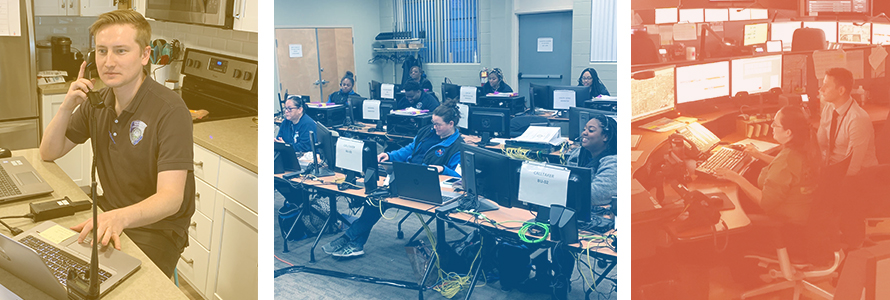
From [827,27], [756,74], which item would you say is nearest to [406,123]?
[756,74]

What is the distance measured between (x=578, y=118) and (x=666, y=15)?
456 mm

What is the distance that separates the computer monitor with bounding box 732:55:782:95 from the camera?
1.83m

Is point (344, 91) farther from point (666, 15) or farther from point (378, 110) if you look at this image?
point (666, 15)

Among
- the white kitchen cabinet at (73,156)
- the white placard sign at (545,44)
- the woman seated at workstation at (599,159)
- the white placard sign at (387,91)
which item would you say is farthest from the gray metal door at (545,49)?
the white kitchen cabinet at (73,156)

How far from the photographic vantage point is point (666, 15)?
187 cm

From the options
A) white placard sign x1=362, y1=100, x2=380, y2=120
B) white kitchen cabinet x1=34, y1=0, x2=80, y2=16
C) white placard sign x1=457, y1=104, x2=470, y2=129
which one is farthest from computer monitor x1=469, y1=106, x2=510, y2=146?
white kitchen cabinet x1=34, y1=0, x2=80, y2=16

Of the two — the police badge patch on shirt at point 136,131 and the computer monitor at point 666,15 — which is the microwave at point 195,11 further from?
the computer monitor at point 666,15

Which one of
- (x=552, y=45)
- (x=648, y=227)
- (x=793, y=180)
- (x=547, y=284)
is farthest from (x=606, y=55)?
(x=547, y=284)

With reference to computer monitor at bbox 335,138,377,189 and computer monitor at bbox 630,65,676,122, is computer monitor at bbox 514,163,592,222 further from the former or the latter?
computer monitor at bbox 335,138,377,189

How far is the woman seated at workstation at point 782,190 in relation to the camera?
1.91m

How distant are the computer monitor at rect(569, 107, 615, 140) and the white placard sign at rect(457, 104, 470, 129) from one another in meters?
0.46

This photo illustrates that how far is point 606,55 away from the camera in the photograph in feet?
6.22

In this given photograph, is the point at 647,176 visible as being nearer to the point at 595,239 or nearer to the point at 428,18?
the point at 595,239

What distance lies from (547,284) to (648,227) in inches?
18.8
